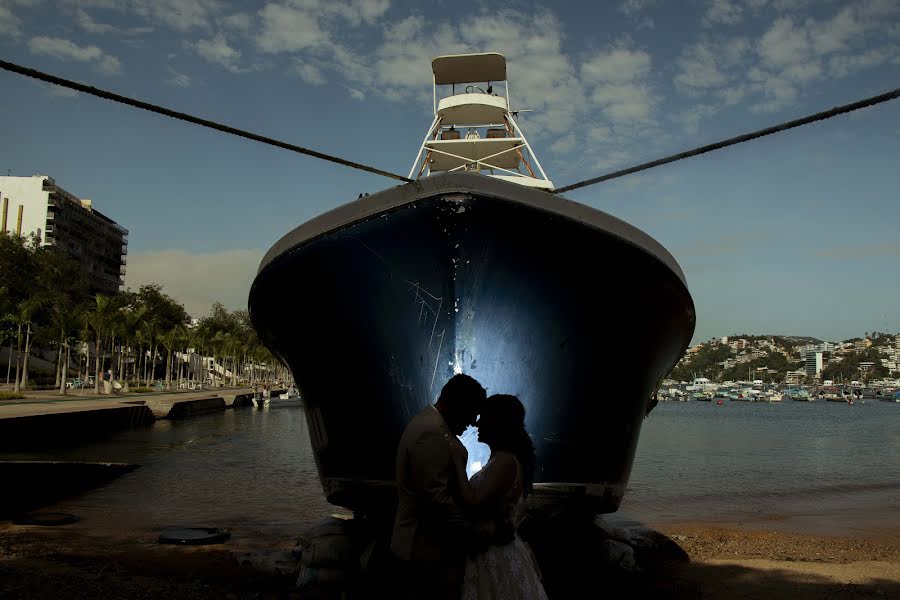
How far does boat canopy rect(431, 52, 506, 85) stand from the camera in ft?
37.3

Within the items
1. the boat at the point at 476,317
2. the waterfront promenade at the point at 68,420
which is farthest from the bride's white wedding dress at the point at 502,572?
the waterfront promenade at the point at 68,420

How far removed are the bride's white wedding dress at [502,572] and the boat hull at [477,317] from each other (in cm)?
180

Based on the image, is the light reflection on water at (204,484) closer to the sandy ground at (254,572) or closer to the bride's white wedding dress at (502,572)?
the sandy ground at (254,572)

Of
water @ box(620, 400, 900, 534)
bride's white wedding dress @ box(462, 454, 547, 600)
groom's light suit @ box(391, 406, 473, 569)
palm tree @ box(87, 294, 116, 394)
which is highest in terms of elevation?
palm tree @ box(87, 294, 116, 394)

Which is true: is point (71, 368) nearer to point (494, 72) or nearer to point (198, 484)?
point (198, 484)

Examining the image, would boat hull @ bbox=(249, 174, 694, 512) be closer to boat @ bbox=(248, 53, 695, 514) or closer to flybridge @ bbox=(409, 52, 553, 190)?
boat @ bbox=(248, 53, 695, 514)

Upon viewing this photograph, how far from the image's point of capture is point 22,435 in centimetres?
1783

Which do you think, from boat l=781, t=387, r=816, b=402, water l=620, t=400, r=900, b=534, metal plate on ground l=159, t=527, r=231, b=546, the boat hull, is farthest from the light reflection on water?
boat l=781, t=387, r=816, b=402

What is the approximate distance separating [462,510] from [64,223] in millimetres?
94629

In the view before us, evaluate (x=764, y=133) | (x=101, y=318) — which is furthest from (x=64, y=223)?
(x=764, y=133)

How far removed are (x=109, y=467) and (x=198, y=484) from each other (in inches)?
72.0

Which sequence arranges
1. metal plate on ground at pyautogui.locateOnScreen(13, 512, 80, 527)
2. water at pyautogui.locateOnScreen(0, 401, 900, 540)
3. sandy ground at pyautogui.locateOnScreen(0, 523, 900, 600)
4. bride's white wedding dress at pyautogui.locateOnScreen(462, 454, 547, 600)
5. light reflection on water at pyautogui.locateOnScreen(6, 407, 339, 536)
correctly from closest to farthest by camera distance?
bride's white wedding dress at pyautogui.locateOnScreen(462, 454, 547, 600)
sandy ground at pyautogui.locateOnScreen(0, 523, 900, 600)
metal plate on ground at pyautogui.locateOnScreen(13, 512, 80, 527)
light reflection on water at pyautogui.locateOnScreen(6, 407, 339, 536)
water at pyautogui.locateOnScreen(0, 401, 900, 540)

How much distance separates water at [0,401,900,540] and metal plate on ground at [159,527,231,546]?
0.74 metres

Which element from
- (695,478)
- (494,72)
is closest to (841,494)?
(695,478)
